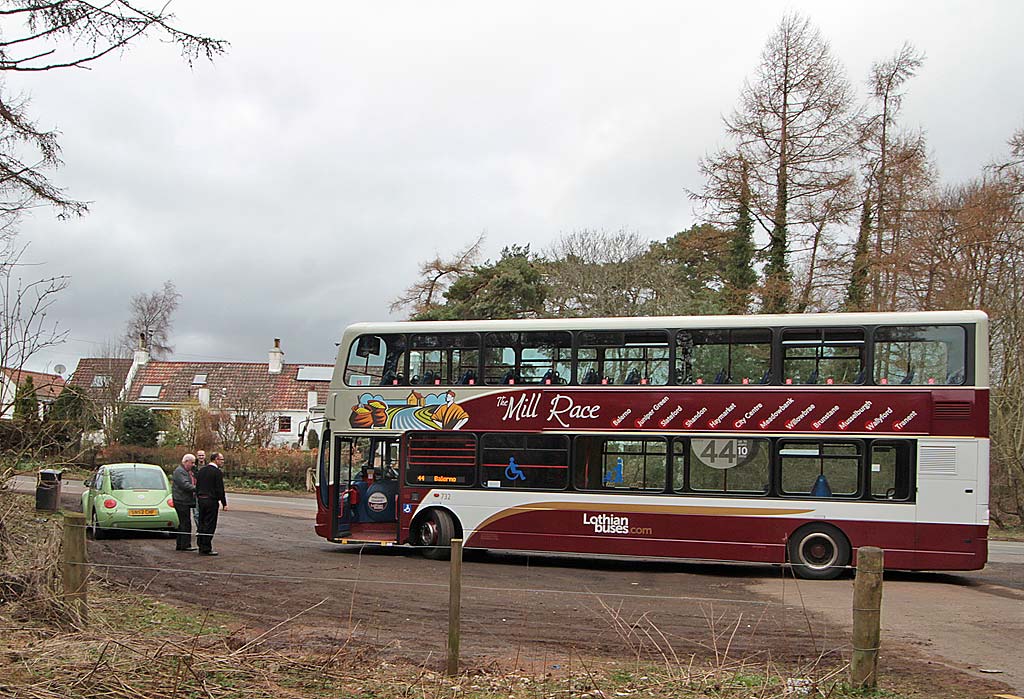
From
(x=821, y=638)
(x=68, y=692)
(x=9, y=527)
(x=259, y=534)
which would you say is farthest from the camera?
(x=259, y=534)

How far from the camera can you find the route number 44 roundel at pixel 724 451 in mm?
15859

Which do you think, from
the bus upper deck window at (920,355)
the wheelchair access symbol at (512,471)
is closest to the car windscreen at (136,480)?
the wheelchair access symbol at (512,471)

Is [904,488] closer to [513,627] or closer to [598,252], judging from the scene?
[513,627]

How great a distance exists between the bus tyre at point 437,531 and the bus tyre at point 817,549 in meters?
5.73

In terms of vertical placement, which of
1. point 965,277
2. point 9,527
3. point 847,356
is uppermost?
point 965,277

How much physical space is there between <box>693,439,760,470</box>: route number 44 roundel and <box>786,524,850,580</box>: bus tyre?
141 centimetres

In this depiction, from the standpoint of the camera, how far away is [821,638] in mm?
10055

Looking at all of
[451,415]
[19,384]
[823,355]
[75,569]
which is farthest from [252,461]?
[75,569]

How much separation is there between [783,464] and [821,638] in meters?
5.92

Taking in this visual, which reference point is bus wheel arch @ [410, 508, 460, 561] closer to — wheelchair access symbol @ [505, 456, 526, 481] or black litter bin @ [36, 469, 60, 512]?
wheelchair access symbol @ [505, 456, 526, 481]

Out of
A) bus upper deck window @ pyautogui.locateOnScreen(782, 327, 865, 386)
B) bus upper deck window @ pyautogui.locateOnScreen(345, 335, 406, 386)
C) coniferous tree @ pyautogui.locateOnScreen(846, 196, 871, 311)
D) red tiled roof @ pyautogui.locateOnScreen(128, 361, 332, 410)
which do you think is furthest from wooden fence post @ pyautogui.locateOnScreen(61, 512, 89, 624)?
red tiled roof @ pyautogui.locateOnScreen(128, 361, 332, 410)

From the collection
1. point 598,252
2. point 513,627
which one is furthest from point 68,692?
point 598,252

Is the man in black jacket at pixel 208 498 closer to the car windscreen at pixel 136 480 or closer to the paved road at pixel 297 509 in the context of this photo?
the car windscreen at pixel 136 480

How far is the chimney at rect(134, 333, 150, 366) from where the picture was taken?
67875 mm
